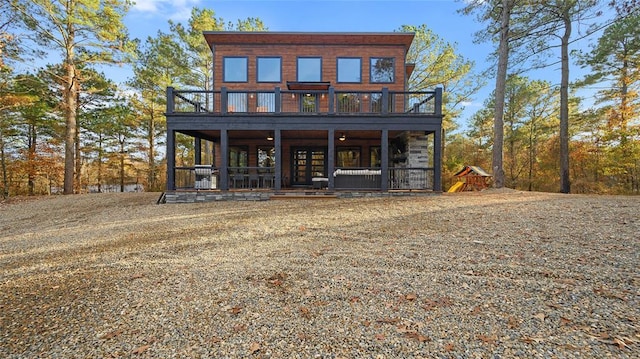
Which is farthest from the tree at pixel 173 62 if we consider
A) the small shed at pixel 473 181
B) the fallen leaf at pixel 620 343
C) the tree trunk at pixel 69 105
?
the fallen leaf at pixel 620 343

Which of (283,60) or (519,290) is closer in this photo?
(519,290)

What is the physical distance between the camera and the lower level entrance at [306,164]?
13.8 meters

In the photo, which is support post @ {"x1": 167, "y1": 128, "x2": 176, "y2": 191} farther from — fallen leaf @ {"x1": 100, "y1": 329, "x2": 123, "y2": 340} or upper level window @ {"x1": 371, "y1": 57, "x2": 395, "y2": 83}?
upper level window @ {"x1": 371, "y1": 57, "x2": 395, "y2": 83}

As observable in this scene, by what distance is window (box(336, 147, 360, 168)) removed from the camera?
13766 millimetres

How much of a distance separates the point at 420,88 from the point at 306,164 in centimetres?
1133

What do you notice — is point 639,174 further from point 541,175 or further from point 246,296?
point 246,296

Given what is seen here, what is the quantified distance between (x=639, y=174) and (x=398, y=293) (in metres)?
21.9

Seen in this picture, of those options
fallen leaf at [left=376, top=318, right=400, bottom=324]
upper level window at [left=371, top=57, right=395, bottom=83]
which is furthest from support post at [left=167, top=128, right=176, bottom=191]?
fallen leaf at [left=376, top=318, right=400, bottom=324]

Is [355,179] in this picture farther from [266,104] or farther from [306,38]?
[306,38]

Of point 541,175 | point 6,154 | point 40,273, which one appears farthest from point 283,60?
point 541,175

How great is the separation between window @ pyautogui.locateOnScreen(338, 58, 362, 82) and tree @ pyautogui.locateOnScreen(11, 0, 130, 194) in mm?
11110

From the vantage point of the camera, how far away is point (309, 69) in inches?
509

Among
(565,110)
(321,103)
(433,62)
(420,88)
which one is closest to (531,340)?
(321,103)

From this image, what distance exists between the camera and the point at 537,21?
13039 mm
